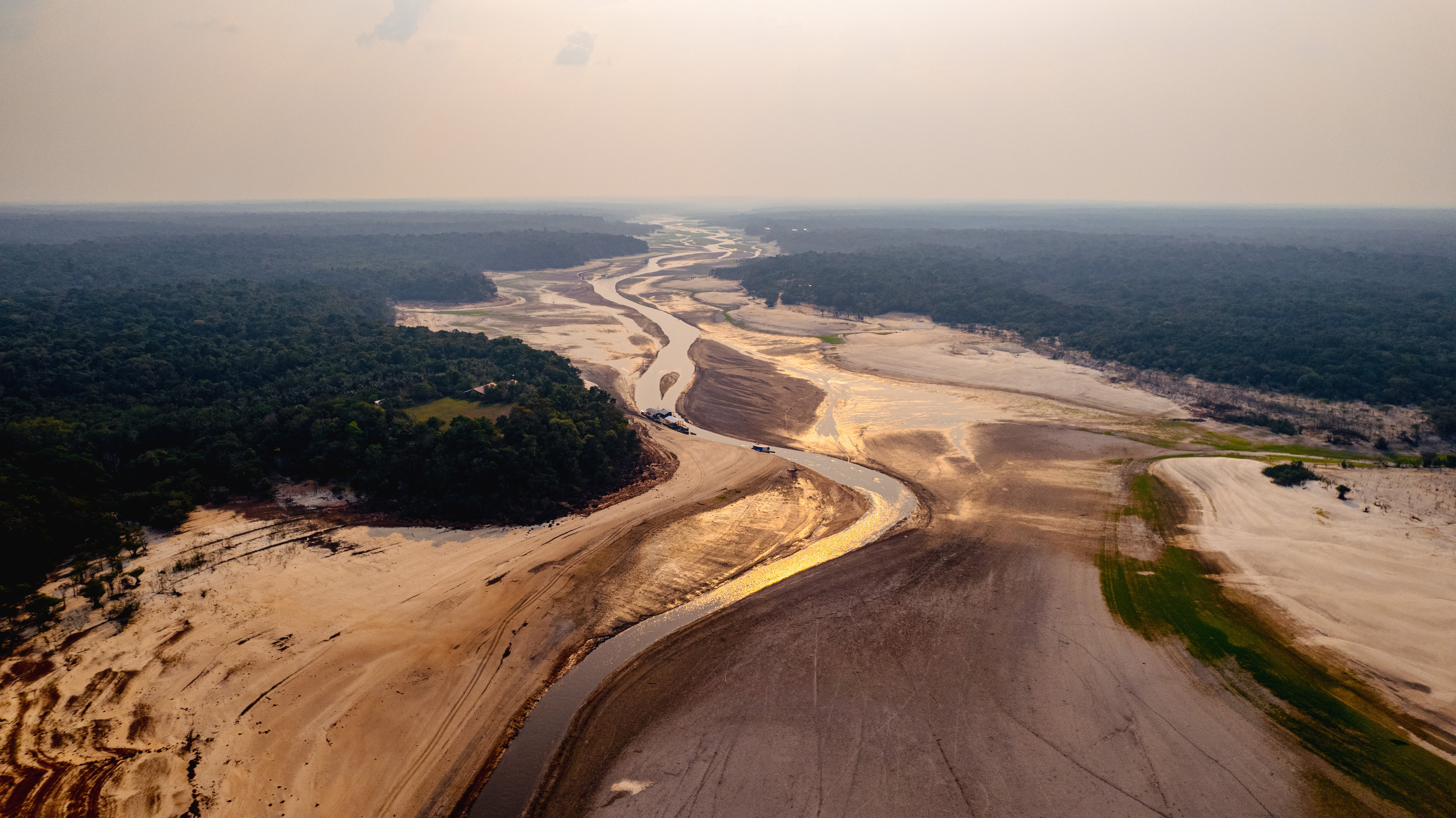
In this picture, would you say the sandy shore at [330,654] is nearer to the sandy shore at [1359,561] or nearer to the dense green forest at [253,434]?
the dense green forest at [253,434]

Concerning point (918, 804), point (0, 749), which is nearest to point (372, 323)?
point (0, 749)

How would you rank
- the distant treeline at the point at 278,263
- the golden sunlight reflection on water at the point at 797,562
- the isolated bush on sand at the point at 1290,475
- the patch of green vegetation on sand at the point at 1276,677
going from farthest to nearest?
the distant treeline at the point at 278,263, the isolated bush on sand at the point at 1290,475, the golden sunlight reflection on water at the point at 797,562, the patch of green vegetation on sand at the point at 1276,677

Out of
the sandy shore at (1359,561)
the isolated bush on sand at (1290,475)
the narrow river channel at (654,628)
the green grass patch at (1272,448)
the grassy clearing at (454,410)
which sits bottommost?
the narrow river channel at (654,628)

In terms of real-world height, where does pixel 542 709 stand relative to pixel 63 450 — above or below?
below

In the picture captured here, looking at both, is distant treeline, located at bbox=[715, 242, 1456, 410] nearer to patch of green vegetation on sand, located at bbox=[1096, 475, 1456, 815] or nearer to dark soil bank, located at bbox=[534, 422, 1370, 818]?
patch of green vegetation on sand, located at bbox=[1096, 475, 1456, 815]

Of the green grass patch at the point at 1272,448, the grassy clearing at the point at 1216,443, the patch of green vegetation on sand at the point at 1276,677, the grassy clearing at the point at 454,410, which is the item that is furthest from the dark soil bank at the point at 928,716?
the green grass patch at the point at 1272,448

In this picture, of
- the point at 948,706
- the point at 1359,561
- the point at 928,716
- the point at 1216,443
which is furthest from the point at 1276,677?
the point at 1216,443

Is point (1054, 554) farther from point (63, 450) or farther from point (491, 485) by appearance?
point (63, 450)
